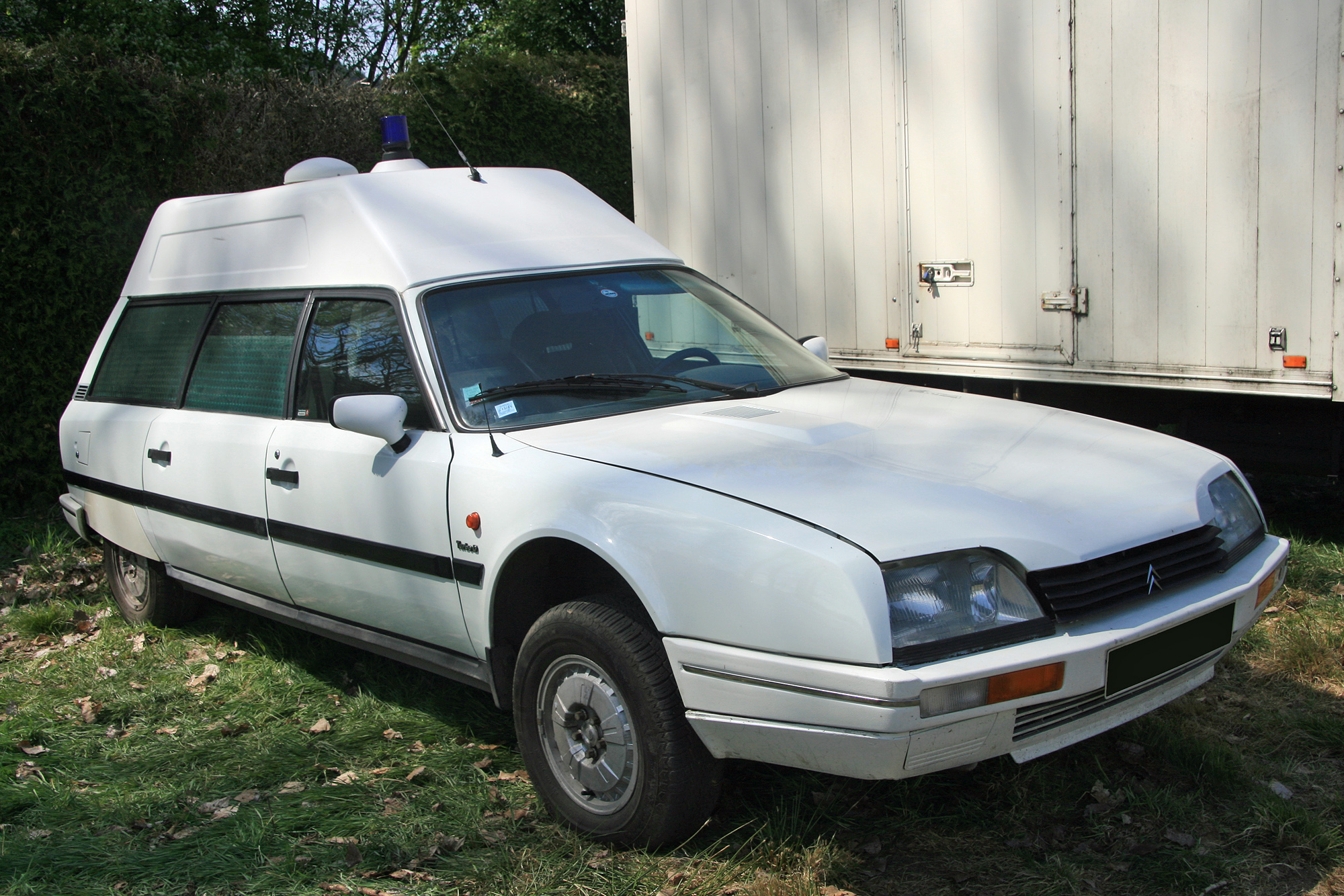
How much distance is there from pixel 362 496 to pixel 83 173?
16.4 ft

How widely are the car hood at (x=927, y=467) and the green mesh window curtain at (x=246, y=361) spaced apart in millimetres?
1334

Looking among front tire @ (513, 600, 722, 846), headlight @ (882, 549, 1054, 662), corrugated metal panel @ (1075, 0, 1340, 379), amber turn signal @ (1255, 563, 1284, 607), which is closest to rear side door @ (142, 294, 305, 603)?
front tire @ (513, 600, 722, 846)

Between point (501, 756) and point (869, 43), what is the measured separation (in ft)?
15.3

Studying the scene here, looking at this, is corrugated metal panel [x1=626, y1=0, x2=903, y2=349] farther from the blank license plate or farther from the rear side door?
the blank license plate

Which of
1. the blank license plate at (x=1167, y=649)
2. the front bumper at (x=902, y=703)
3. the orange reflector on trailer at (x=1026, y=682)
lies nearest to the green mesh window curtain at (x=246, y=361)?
the front bumper at (x=902, y=703)

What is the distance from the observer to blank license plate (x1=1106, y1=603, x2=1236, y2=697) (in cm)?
261

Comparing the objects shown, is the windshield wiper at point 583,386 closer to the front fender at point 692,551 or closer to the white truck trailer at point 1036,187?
the front fender at point 692,551

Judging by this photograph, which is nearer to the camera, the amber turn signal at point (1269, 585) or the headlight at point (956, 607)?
the headlight at point (956, 607)

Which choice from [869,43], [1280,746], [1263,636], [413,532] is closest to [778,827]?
[413,532]

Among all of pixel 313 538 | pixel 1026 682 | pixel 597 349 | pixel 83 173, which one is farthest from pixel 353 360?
pixel 83 173

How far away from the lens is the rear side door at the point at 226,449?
4109mm

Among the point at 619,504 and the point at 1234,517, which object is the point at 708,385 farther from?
the point at 1234,517

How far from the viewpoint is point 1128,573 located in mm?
2705

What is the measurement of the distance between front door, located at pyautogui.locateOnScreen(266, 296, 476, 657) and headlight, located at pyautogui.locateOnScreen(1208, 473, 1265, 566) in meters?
2.23
